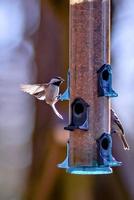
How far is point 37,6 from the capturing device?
20.0ft

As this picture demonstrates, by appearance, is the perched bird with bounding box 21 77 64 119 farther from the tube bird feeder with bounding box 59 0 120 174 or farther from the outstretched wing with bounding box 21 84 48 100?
the tube bird feeder with bounding box 59 0 120 174

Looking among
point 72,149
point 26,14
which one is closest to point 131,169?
point 26,14

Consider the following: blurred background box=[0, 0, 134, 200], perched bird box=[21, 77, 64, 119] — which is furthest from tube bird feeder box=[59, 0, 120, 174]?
blurred background box=[0, 0, 134, 200]

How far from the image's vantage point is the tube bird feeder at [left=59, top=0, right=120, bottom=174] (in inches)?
127

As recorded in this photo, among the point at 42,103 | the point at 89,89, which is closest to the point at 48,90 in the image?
the point at 89,89

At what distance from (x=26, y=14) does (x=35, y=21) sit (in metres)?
0.51

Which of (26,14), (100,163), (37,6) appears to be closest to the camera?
(100,163)

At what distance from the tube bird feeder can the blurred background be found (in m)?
2.07

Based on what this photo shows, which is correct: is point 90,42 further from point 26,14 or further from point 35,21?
point 26,14

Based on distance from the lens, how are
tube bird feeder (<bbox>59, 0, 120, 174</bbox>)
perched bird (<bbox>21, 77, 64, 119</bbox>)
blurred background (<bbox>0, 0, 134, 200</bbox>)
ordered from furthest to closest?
1. blurred background (<bbox>0, 0, 134, 200</bbox>)
2. perched bird (<bbox>21, 77, 64, 119</bbox>)
3. tube bird feeder (<bbox>59, 0, 120, 174</bbox>)

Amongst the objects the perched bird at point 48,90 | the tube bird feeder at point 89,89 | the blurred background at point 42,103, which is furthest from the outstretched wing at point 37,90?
the blurred background at point 42,103

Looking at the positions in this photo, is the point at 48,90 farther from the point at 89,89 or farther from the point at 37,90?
the point at 89,89

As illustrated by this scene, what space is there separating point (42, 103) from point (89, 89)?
249cm

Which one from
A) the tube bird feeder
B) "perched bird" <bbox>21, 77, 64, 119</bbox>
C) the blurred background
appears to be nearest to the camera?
the tube bird feeder
